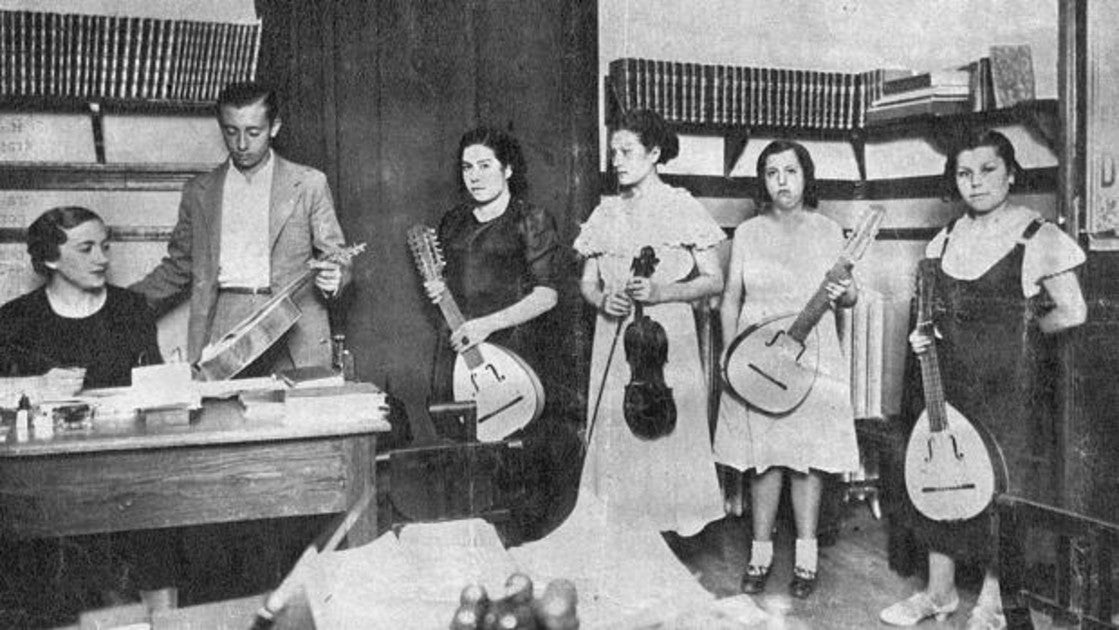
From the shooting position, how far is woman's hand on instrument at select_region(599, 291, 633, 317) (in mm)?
3568

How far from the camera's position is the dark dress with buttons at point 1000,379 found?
3270 millimetres

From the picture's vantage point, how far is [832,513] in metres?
Result: 4.26

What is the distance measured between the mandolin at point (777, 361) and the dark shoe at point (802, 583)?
531mm

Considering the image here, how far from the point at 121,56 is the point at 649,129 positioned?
185 cm

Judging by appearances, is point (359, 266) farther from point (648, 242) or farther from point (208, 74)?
point (648, 242)

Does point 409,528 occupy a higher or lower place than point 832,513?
higher

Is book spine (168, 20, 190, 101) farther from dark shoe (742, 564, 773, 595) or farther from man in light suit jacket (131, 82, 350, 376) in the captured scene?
dark shoe (742, 564, 773, 595)

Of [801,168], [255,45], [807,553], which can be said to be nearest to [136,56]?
[255,45]

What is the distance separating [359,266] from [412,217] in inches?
11.4

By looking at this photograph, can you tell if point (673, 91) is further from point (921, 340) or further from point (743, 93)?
point (921, 340)

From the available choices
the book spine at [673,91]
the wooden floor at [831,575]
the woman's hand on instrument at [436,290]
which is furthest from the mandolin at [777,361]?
the book spine at [673,91]

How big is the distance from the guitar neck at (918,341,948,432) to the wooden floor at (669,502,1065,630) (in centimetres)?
63

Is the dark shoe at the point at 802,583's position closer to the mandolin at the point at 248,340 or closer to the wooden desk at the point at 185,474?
the wooden desk at the point at 185,474

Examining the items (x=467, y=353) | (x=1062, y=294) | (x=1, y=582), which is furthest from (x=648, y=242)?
(x=1, y=582)
